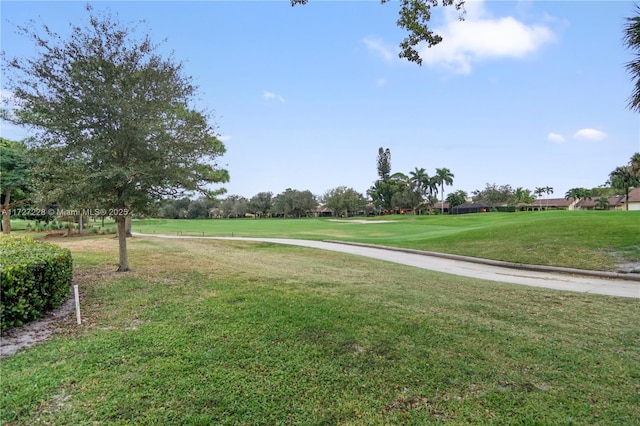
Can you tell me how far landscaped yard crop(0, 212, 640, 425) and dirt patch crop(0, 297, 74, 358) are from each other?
0.21 meters

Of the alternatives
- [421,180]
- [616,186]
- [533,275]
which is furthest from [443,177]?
[533,275]

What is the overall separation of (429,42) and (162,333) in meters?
5.81

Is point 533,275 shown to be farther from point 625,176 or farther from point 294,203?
point 294,203

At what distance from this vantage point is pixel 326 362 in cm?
349

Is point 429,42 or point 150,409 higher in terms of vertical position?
point 429,42

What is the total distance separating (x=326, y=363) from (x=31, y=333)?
3.88 meters

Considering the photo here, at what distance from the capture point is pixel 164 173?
7965 mm

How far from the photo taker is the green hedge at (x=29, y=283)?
4.06m

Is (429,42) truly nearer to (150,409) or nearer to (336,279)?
(336,279)

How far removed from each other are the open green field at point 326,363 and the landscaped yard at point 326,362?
2 centimetres

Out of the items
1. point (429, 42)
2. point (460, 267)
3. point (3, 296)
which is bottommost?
point (460, 267)

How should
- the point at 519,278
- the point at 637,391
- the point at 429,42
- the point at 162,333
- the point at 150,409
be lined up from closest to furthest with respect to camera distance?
the point at 150,409
the point at 637,391
the point at 162,333
the point at 429,42
the point at 519,278

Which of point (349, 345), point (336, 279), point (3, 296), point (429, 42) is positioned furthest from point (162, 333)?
point (429, 42)

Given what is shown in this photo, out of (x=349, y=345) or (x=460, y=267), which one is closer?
(x=349, y=345)
